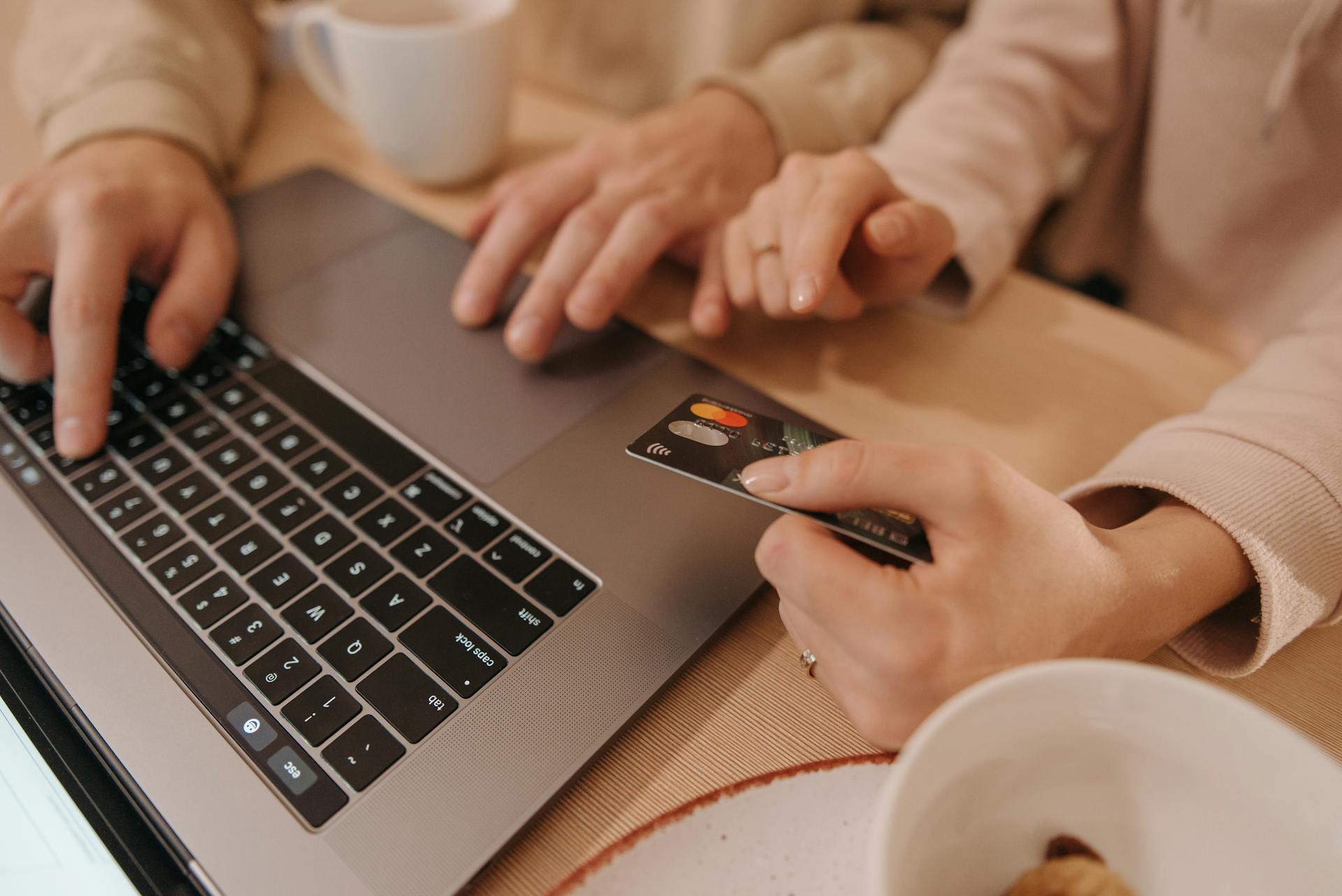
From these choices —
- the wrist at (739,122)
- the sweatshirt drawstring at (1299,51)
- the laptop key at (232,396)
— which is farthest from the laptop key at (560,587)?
the sweatshirt drawstring at (1299,51)

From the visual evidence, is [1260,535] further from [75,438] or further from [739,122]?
[75,438]

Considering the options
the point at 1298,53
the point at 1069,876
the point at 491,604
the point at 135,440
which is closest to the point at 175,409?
the point at 135,440

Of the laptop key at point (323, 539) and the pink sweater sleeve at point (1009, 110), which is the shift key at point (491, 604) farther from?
the pink sweater sleeve at point (1009, 110)

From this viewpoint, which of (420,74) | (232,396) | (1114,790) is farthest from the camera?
(420,74)

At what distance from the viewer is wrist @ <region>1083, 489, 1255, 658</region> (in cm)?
30

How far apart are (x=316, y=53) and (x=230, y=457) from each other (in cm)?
37

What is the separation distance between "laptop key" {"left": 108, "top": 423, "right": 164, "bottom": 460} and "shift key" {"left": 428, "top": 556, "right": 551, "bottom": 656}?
0.19 metres

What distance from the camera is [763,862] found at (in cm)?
26

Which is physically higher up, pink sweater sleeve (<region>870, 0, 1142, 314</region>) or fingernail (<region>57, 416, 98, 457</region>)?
pink sweater sleeve (<region>870, 0, 1142, 314</region>)

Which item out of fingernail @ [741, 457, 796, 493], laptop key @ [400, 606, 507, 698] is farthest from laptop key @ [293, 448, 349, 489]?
fingernail @ [741, 457, 796, 493]

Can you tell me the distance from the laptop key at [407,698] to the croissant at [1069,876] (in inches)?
7.9

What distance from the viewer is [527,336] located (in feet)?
1.49

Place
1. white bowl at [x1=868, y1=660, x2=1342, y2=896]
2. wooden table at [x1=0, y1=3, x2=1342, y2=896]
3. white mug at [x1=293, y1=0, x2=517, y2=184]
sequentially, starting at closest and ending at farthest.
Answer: white bowl at [x1=868, y1=660, x2=1342, y2=896] → wooden table at [x1=0, y1=3, x2=1342, y2=896] → white mug at [x1=293, y1=0, x2=517, y2=184]

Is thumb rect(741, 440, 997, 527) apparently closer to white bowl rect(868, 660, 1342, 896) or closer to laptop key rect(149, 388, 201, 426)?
white bowl rect(868, 660, 1342, 896)
